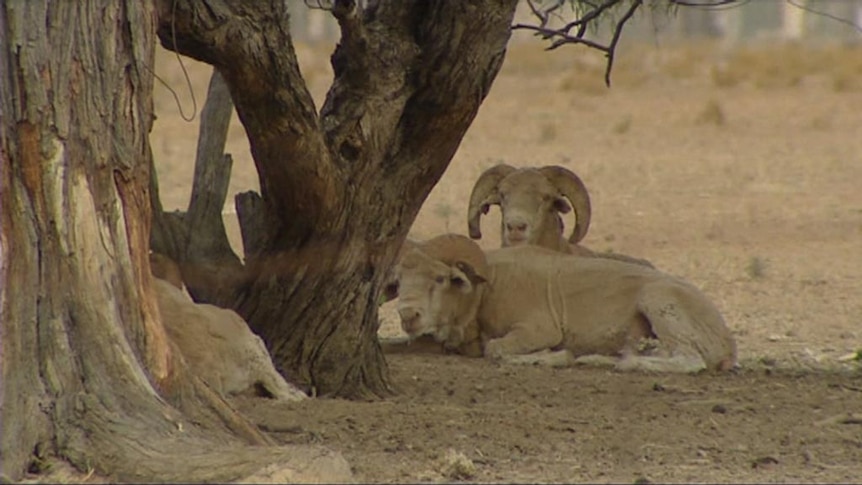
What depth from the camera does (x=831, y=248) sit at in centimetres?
1761

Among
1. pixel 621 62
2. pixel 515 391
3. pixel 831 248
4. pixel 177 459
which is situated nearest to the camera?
pixel 177 459

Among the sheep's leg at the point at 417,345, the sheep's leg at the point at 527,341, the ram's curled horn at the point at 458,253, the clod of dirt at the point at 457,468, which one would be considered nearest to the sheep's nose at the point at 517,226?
the ram's curled horn at the point at 458,253

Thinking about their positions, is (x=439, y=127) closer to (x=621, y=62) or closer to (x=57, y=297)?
(x=57, y=297)

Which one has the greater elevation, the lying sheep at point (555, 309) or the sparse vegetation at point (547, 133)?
the sparse vegetation at point (547, 133)

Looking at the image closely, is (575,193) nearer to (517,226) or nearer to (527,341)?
(517,226)

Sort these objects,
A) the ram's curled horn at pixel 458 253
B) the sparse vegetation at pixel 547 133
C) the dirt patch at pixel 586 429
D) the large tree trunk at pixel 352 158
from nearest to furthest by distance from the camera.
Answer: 1. the dirt patch at pixel 586 429
2. the large tree trunk at pixel 352 158
3. the ram's curled horn at pixel 458 253
4. the sparse vegetation at pixel 547 133

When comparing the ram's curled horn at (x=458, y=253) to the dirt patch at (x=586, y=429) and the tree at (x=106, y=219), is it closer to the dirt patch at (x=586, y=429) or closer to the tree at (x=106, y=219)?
the dirt patch at (x=586, y=429)

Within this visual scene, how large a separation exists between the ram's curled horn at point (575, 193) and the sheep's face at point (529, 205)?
53 mm

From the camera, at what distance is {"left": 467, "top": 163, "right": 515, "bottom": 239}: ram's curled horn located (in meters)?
13.0

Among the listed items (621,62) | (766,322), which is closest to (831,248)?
(766,322)

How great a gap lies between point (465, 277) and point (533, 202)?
1089mm

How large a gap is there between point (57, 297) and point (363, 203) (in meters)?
2.99

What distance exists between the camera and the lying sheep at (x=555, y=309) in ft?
37.8

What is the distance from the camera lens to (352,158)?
9398 mm
